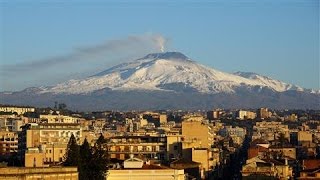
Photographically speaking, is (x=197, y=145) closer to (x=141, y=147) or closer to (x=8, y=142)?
(x=141, y=147)

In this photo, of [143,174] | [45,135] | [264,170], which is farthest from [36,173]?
[45,135]

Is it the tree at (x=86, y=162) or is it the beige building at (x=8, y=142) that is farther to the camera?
the beige building at (x=8, y=142)

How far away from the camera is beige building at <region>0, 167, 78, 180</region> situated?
33875mm

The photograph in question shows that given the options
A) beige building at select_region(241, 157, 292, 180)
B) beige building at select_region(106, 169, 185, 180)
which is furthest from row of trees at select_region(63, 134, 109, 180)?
beige building at select_region(241, 157, 292, 180)

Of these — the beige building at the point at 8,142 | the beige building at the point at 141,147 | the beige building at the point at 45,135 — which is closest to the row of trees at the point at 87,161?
the beige building at the point at 45,135

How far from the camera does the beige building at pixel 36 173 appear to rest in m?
33.9

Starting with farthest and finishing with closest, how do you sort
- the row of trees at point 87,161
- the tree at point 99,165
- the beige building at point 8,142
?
the beige building at point 8,142 < the tree at point 99,165 < the row of trees at point 87,161

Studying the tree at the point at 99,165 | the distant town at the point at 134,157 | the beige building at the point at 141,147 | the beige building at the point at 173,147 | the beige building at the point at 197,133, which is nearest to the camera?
the tree at the point at 99,165

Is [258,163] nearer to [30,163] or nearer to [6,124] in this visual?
[30,163]

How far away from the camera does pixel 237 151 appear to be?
15738 cm

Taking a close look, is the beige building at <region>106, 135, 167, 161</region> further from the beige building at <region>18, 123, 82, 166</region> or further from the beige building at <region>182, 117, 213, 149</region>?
the beige building at <region>182, 117, 213, 149</region>

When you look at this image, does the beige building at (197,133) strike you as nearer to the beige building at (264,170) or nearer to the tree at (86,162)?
the beige building at (264,170)

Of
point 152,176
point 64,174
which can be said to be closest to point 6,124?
point 152,176

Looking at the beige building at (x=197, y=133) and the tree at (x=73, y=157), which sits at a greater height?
the beige building at (x=197, y=133)
